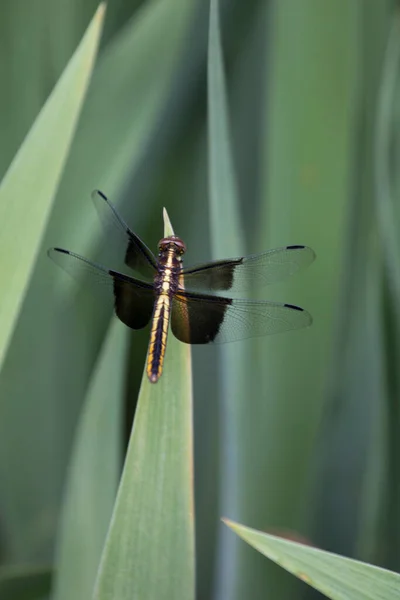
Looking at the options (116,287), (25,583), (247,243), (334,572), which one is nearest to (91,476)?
(25,583)

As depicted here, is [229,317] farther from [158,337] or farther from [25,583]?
[25,583]

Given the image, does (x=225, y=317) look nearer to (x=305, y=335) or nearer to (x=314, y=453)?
(x=305, y=335)

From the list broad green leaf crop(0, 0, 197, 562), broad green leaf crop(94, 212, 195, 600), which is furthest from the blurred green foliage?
broad green leaf crop(94, 212, 195, 600)

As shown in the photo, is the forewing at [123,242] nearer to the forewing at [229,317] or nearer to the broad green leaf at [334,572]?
the forewing at [229,317]

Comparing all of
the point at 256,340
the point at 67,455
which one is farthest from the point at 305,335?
the point at 67,455

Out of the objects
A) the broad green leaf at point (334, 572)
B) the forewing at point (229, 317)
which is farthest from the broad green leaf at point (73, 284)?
the broad green leaf at point (334, 572)

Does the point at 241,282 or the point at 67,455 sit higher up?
the point at 241,282
